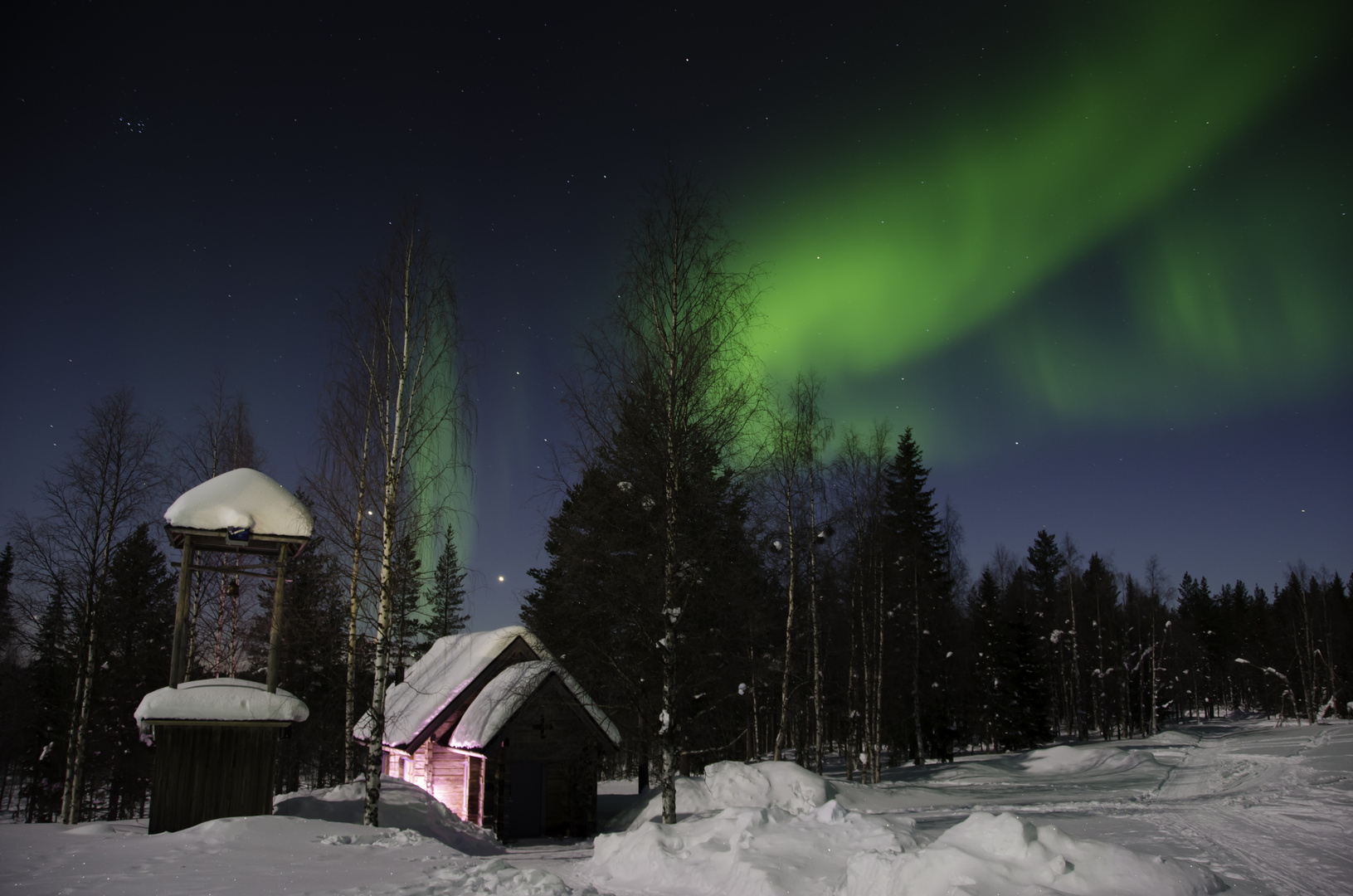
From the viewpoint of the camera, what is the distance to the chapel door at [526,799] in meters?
21.1

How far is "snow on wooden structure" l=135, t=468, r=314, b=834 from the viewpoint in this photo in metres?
11.7

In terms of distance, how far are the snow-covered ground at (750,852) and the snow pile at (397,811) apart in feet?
0.16

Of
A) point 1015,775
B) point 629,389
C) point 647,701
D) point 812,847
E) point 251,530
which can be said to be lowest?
point 1015,775

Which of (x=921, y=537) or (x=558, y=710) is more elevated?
(x=921, y=537)

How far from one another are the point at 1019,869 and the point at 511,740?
49.0 ft

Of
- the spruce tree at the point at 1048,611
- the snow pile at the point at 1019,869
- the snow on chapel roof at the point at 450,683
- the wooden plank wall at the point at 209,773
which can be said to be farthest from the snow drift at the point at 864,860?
the spruce tree at the point at 1048,611

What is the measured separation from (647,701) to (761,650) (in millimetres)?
14792

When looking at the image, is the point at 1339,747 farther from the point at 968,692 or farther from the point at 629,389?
the point at 629,389

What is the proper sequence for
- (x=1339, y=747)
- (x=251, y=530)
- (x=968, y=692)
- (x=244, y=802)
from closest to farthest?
(x=244, y=802) < (x=251, y=530) < (x=1339, y=747) < (x=968, y=692)

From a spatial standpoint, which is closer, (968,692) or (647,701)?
(647,701)

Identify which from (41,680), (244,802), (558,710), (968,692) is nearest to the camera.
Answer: (244,802)

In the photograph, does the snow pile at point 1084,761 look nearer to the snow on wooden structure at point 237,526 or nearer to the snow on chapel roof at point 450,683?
the snow on chapel roof at point 450,683

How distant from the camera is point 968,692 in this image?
49281mm

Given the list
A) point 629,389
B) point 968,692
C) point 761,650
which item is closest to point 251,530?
point 629,389
